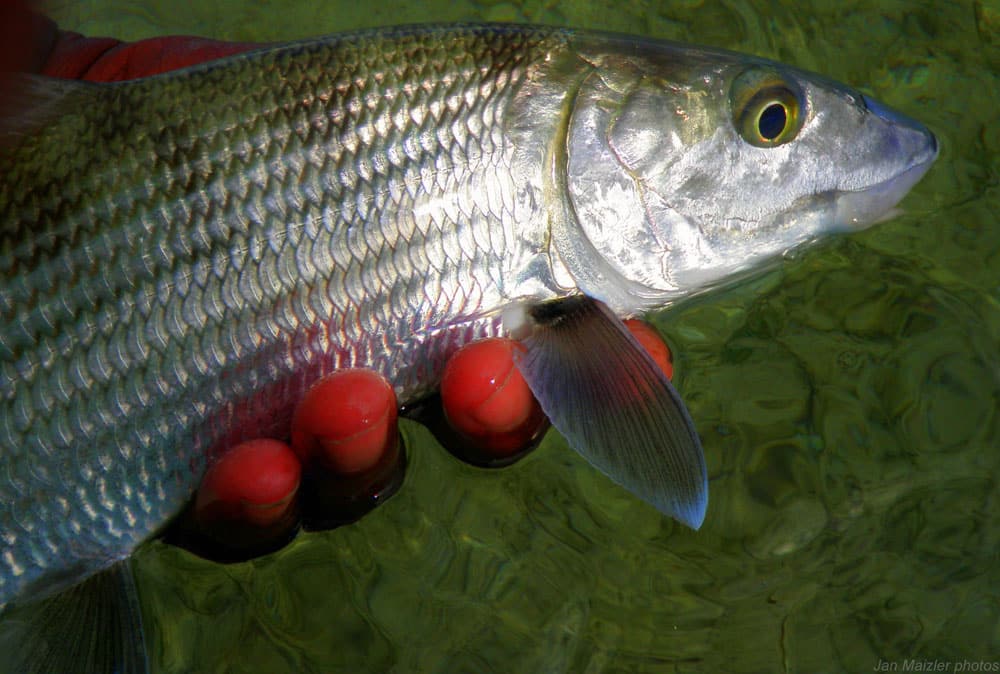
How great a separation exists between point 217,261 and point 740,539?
1877 millimetres

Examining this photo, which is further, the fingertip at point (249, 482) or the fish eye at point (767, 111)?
the fish eye at point (767, 111)

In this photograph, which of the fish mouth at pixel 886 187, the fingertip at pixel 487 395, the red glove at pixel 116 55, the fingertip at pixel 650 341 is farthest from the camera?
the red glove at pixel 116 55

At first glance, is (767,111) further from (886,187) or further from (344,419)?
(344,419)

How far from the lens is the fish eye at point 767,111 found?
7.48 ft

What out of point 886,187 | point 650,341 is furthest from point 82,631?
point 886,187

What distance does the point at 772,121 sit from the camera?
7.51ft

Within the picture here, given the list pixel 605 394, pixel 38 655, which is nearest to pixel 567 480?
pixel 605 394

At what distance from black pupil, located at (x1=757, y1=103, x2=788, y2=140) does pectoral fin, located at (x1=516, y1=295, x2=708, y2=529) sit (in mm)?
677

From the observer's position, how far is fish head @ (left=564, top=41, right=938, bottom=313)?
7.53ft

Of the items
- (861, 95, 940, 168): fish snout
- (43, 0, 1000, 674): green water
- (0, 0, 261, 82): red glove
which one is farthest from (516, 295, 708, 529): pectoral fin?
(0, 0, 261, 82): red glove

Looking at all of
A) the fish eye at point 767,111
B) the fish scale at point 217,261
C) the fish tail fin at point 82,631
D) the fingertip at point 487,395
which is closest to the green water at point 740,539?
the fish tail fin at point 82,631

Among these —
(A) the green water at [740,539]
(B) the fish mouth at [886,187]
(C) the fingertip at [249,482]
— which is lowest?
(A) the green water at [740,539]

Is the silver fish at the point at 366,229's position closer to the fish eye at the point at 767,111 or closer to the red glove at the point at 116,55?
the fish eye at the point at 767,111

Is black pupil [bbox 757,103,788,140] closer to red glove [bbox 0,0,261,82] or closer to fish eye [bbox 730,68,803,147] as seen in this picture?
fish eye [bbox 730,68,803,147]
